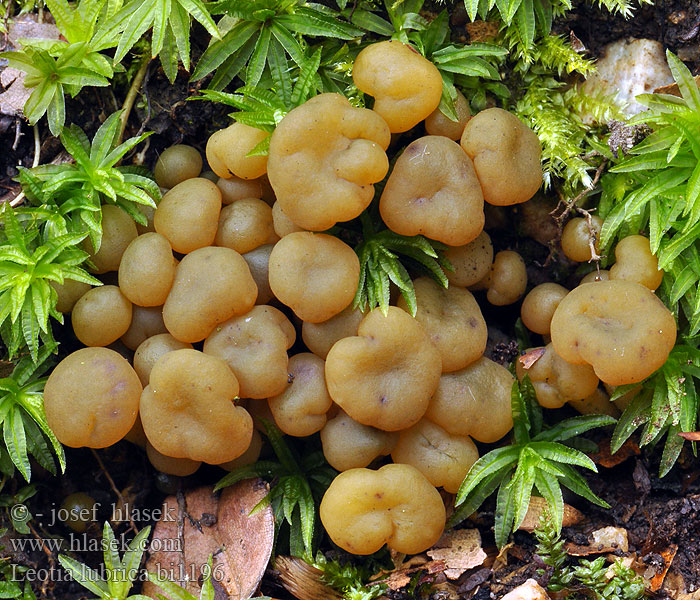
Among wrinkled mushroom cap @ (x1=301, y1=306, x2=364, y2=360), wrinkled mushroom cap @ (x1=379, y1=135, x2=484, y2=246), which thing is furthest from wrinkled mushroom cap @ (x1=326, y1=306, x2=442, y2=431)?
wrinkled mushroom cap @ (x1=379, y1=135, x2=484, y2=246)

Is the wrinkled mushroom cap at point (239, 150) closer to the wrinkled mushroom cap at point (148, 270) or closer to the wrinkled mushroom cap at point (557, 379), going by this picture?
the wrinkled mushroom cap at point (148, 270)

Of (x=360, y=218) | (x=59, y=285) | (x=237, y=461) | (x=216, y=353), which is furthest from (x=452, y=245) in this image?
(x=59, y=285)

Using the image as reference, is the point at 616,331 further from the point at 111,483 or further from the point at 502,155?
the point at 111,483

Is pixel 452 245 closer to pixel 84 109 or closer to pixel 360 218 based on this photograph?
pixel 360 218

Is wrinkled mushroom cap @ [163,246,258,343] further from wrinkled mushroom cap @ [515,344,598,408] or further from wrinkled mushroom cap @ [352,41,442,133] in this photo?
wrinkled mushroom cap @ [515,344,598,408]

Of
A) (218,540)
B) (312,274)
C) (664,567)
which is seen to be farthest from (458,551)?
(312,274)
